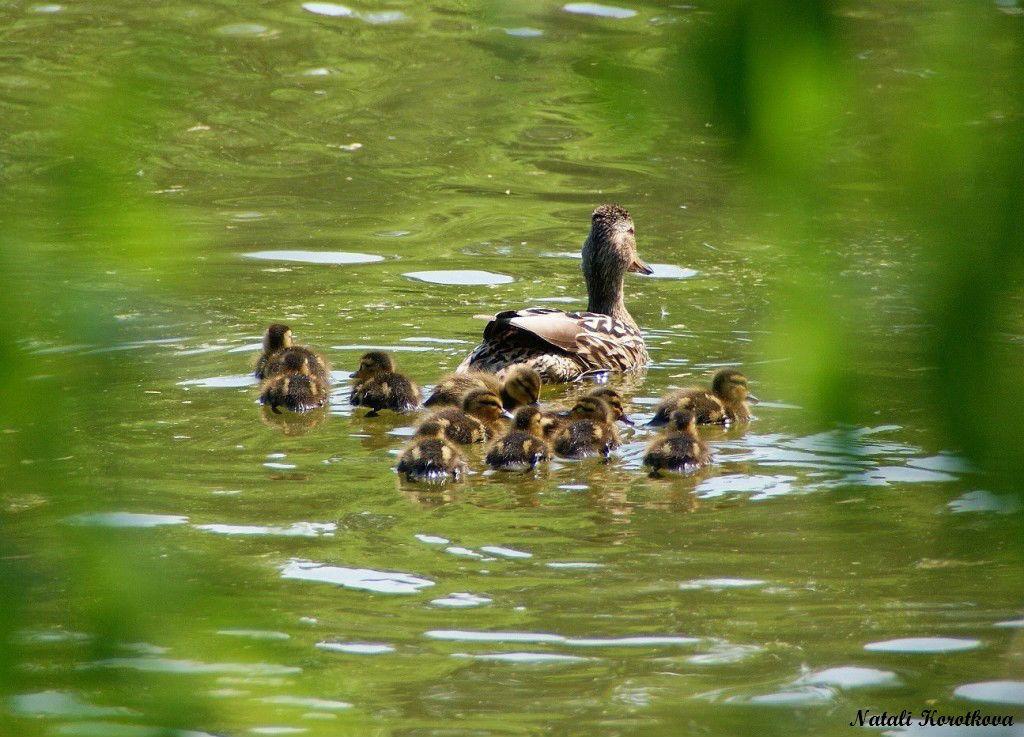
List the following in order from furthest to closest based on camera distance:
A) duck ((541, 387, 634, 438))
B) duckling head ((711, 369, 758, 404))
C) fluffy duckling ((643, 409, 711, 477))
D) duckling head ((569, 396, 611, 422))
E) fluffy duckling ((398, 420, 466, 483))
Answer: duckling head ((711, 369, 758, 404)) < duck ((541, 387, 634, 438)) < duckling head ((569, 396, 611, 422)) < fluffy duckling ((643, 409, 711, 477)) < fluffy duckling ((398, 420, 466, 483))

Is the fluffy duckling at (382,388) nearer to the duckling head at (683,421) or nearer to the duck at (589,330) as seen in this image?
the duck at (589,330)

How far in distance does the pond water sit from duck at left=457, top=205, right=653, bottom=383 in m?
0.16

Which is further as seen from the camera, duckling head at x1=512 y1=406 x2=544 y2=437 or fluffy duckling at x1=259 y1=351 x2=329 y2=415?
fluffy duckling at x1=259 y1=351 x2=329 y2=415

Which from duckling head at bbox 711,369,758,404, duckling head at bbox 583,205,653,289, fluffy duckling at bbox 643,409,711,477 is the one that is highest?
duckling head at bbox 583,205,653,289

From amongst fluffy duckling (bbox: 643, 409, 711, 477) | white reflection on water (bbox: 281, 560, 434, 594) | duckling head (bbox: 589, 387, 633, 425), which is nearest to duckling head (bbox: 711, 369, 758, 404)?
duckling head (bbox: 589, 387, 633, 425)

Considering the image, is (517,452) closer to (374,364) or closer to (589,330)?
(374,364)

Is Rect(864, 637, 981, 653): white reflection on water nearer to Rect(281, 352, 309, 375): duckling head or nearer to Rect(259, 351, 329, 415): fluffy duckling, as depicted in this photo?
Rect(259, 351, 329, 415): fluffy duckling

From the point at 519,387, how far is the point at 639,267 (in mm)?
1874

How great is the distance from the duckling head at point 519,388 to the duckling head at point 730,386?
84 centimetres

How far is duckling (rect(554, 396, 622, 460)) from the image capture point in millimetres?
5555

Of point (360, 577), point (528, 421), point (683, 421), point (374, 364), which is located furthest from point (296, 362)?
point (360, 577)

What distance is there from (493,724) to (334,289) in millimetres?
5272

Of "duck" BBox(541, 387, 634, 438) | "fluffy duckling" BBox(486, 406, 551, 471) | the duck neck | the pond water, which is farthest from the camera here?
the duck neck

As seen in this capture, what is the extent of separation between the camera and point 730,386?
6117 mm
